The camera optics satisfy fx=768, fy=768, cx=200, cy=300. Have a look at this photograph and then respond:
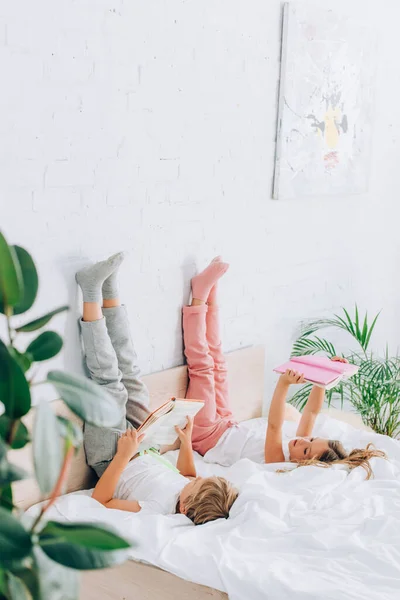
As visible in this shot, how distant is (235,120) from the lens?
2.60 meters

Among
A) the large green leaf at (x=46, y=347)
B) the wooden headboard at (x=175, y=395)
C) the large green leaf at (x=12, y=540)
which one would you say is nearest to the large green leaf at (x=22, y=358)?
the large green leaf at (x=46, y=347)

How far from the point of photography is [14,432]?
0.72 metres

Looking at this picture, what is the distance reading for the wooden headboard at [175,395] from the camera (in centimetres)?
201

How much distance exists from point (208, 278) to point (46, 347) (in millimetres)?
1751

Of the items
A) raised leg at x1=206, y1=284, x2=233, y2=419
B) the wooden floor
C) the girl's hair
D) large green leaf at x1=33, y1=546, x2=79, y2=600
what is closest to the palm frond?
raised leg at x1=206, y1=284, x2=233, y2=419

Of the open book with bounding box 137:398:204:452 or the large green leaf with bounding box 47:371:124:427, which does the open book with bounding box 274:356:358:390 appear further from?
the large green leaf with bounding box 47:371:124:427

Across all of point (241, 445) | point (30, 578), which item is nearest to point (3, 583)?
point (30, 578)

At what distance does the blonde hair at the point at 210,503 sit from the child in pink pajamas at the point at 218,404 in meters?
0.41

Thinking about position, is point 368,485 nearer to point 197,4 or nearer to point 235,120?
point 235,120

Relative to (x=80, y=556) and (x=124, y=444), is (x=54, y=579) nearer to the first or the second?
(x=80, y=556)

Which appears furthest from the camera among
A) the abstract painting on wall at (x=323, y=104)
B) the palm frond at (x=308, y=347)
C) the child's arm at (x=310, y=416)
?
the palm frond at (x=308, y=347)

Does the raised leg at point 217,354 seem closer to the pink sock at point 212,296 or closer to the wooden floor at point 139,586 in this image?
the pink sock at point 212,296

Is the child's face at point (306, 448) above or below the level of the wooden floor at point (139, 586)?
above

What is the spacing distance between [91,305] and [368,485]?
898 mm
